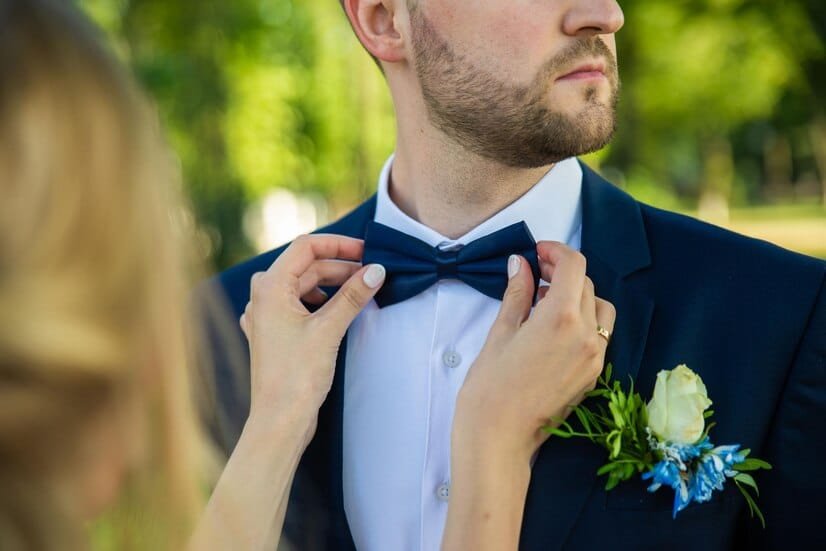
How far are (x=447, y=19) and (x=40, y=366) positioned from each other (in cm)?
170

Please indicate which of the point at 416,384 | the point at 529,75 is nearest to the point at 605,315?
the point at 416,384

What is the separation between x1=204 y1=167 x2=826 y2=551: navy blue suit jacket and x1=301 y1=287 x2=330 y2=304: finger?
0.20 meters

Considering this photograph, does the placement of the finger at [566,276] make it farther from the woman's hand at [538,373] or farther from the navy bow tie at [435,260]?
the navy bow tie at [435,260]

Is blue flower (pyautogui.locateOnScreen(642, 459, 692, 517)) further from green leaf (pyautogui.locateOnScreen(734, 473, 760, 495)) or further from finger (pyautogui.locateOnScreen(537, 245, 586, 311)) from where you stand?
finger (pyautogui.locateOnScreen(537, 245, 586, 311))

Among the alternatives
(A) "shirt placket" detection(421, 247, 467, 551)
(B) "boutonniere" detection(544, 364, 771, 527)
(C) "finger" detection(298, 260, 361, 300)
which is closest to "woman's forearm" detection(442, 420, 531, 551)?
(B) "boutonniere" detection(544, 364, 771, 527)

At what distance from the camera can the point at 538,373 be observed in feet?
6.59

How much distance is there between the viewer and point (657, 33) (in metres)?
18.0

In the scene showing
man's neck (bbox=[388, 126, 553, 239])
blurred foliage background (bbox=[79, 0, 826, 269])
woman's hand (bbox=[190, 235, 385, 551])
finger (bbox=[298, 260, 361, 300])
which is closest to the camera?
woman's hand (bbox=[190, 235, 385, 551])

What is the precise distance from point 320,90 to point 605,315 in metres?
20.0

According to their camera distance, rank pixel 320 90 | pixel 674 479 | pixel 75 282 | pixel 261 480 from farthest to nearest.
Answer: pixel 320 90 < pixel 261 480 < pixel 674 479 < pixel 75 282

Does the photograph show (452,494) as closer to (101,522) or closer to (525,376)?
(525,376)

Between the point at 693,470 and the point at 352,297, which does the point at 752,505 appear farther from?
the point at 352,297

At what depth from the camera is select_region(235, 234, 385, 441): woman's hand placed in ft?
7.43

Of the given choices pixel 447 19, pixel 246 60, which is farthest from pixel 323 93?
pixel 447 19
